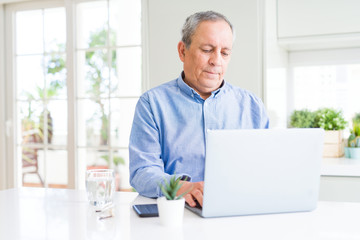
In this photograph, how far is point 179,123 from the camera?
68.1 inches

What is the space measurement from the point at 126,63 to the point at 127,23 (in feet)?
3.08

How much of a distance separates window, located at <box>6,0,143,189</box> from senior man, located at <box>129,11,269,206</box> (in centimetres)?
162

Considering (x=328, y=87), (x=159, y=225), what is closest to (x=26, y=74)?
(x=328, y=87)

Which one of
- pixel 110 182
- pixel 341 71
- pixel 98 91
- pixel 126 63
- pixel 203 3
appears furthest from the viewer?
pixel 98 91

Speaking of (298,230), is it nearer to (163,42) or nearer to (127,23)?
(163,42)

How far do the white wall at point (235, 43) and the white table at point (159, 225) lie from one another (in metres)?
1.44

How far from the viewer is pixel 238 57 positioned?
8.80 feet

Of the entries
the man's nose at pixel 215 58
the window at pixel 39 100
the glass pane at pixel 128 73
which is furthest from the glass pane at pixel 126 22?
the man's nose at pixel 215 58

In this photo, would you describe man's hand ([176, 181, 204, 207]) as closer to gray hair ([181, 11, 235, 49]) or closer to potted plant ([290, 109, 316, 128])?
gray hair ([181, 11, 235, 49])

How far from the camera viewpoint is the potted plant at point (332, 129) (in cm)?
266

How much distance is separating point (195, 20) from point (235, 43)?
99cm

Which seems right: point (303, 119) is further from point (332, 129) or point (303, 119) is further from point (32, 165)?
point (32, 165)

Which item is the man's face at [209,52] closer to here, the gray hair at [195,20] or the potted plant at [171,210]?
the gray hair at [195,20]

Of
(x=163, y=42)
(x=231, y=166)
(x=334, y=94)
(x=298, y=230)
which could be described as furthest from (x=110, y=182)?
(x=334, y=94)
